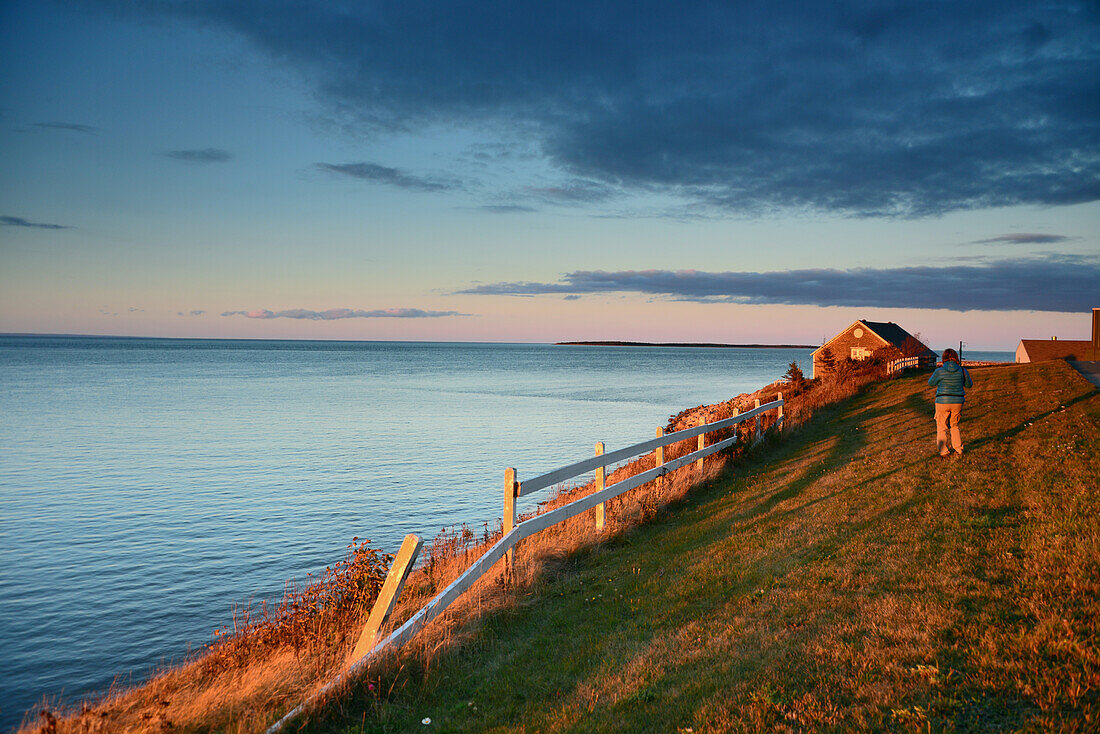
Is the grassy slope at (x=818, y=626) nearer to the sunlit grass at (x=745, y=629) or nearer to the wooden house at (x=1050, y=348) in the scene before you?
the sunlit grass at (x=745, y=629)

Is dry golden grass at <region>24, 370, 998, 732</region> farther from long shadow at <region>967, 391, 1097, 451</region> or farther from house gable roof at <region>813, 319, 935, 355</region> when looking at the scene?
house gable roof at <region>813, 319, 935, 355</region>

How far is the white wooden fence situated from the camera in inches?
257

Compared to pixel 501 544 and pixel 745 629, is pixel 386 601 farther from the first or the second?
pixel 745 629

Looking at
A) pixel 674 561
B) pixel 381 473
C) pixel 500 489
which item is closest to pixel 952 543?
pixel 674 561

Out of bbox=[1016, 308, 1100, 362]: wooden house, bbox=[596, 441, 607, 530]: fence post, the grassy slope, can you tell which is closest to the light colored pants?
the grassy slope

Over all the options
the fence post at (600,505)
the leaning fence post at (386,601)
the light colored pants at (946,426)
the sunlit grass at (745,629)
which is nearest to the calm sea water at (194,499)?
the sunlit grass at (745,629)

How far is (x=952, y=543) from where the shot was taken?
8.45m

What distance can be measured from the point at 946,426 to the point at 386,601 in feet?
42.8

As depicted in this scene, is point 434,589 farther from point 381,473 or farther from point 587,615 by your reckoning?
point 381,473

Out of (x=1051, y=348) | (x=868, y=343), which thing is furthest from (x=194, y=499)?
(x=1051, y=348)

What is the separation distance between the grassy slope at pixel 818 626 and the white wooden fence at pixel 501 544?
1.01 feet

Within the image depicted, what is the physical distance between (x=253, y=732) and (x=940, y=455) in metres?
14.3

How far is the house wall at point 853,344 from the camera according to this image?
65312 millimetres

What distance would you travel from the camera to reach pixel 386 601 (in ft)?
22.0
